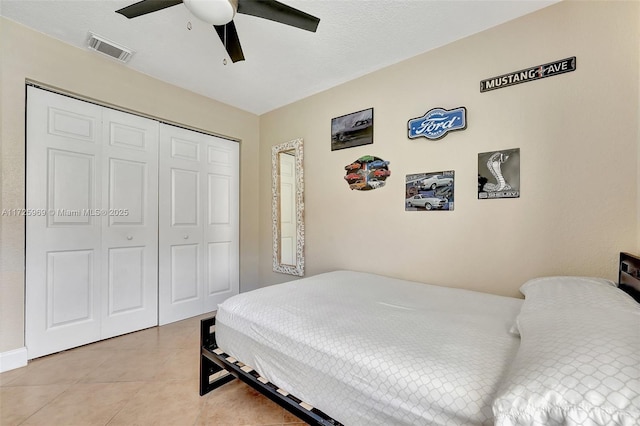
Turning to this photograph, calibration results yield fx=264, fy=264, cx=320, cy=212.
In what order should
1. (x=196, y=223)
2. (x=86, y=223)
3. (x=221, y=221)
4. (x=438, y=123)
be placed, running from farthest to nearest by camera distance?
(x=221, y=221)
(x=196, y=223)
(x=86, y=223)
(x=438, y=123)

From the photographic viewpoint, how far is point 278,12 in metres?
1.58

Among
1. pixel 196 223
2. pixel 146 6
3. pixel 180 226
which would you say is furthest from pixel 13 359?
pixel 146 6

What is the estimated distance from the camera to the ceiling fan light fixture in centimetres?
146

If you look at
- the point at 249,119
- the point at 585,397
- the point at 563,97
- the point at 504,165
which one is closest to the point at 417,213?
the point at 504,165

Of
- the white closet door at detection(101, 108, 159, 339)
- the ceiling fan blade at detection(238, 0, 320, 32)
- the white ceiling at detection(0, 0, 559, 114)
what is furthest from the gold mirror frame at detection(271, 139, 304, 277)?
the ceiling fan blade at detection(238, 0, 320, 32)

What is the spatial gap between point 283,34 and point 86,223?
2450 millimetres

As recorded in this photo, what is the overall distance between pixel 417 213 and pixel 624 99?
1.46 metres

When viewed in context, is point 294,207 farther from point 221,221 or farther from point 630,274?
point 630,274

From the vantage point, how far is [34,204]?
219cm

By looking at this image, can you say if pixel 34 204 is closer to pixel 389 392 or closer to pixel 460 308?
pixel 389 392

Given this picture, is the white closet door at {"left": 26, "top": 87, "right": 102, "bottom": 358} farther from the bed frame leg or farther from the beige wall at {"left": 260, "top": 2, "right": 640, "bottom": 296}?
the beige wall at {"left": 260, "top": 2, "right": 640, "bottom": 296}

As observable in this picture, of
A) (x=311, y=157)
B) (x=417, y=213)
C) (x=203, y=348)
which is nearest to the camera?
(x=203, y=348)

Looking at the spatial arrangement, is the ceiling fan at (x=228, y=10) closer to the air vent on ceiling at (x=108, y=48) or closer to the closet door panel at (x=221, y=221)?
the air vent on ceiling at (x=108, y=48)

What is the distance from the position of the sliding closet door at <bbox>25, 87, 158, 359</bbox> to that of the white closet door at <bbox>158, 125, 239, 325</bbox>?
14 cm
